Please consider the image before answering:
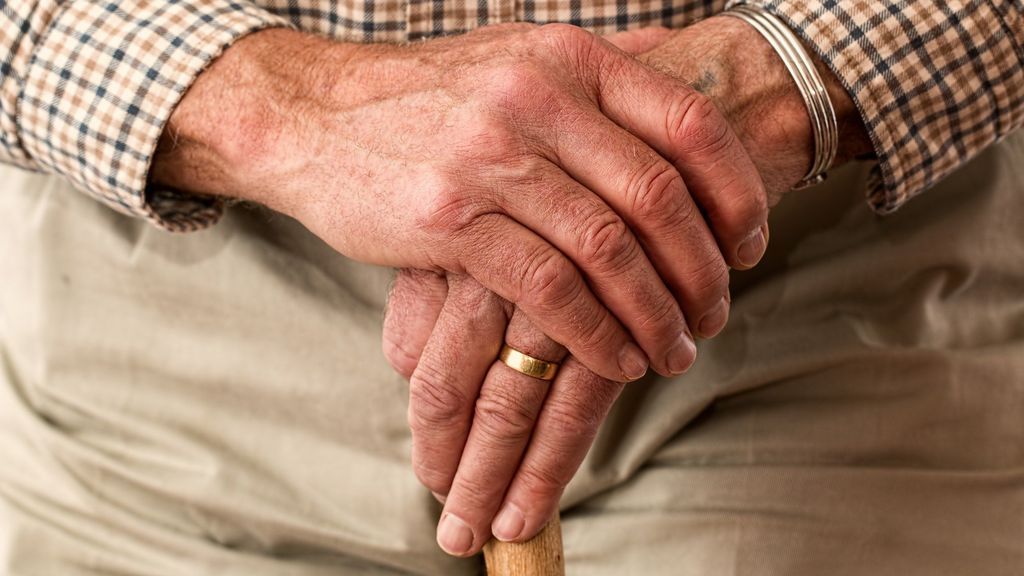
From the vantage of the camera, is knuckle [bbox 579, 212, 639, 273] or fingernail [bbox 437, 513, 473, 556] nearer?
knuckle [bbox 579, 212, 639, 273]

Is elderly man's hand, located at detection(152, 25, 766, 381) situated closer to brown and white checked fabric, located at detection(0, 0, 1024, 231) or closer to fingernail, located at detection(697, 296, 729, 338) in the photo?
fingernail, located at detection(697, 296, 729, 338)

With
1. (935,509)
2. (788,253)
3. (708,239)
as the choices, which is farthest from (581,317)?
(935,509)

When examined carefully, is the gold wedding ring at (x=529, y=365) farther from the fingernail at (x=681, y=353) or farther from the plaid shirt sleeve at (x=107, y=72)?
the plaid shirt sleeve at (x=107, y=72)

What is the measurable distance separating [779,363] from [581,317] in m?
0.34

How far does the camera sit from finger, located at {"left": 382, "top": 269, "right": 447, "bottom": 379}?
922 millimetres

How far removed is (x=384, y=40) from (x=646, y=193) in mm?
368

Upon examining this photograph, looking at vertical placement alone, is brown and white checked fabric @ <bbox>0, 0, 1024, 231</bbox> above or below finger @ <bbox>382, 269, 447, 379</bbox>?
above

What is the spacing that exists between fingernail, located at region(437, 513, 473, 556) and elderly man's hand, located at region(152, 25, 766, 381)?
0.19m

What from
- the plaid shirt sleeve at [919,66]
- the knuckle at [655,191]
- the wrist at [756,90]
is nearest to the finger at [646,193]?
the knuckle at [655,191]

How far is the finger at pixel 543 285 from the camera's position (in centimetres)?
81

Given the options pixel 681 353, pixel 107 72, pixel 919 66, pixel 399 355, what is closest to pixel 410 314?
pixel 399 355

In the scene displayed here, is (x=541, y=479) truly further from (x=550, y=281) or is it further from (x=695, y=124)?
(x=695, y=124)

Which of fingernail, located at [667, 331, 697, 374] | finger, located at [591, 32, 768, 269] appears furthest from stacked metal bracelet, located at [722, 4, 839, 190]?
fingernail, located at [667, 331, 697, 374]

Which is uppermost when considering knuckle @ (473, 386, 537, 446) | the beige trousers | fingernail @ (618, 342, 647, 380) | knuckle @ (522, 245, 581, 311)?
knuckle @ (522, 245, 581, 311)
